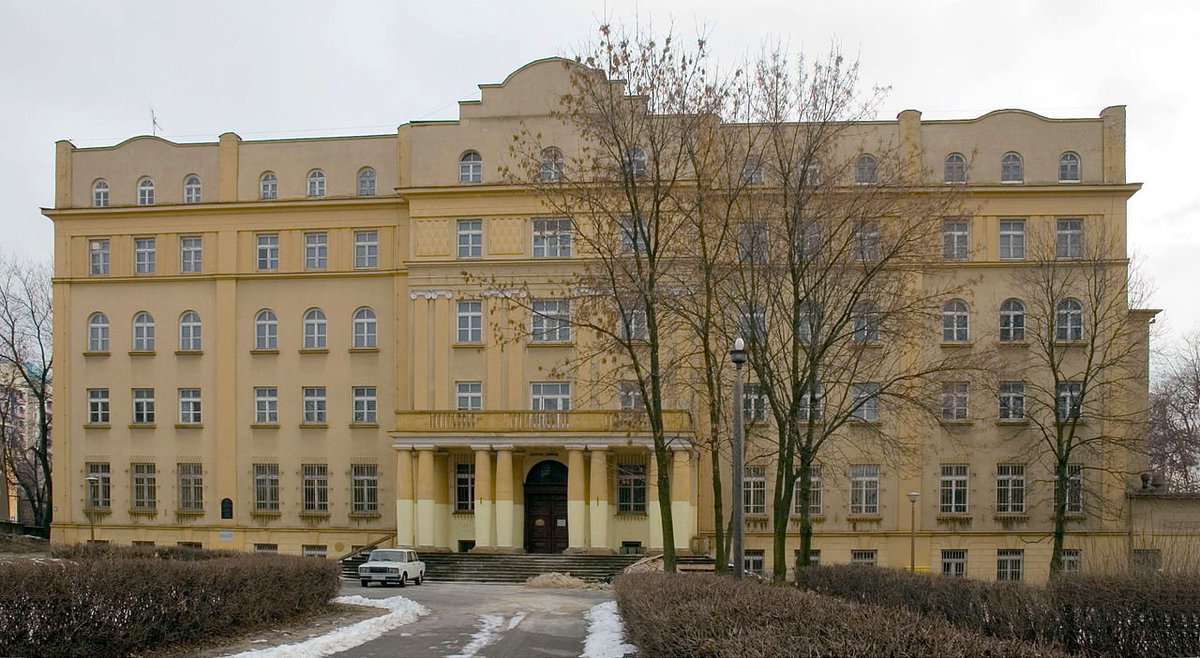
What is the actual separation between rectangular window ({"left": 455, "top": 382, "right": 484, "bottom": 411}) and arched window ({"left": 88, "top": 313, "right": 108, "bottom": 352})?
15979mm

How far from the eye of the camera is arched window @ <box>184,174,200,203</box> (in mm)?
48125

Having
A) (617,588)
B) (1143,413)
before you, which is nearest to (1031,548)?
(1143,413)

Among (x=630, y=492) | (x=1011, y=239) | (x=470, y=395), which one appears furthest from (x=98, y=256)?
(x=1011, y=239)

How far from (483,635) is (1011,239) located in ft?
100

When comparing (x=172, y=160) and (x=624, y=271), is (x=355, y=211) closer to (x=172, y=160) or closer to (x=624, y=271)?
(x=172, y=160)

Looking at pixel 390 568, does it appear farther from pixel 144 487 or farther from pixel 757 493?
pixel 144 487

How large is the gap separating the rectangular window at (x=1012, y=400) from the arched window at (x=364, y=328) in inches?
985

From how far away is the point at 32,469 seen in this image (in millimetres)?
65938

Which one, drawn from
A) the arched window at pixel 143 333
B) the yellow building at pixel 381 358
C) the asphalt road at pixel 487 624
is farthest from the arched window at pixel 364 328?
the asphalt road at pixel 487 624

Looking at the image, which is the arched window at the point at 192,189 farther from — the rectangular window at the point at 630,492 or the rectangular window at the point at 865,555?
the rectangular window at the point at 865,555

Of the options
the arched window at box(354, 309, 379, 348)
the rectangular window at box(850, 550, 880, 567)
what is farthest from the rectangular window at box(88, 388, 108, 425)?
the rectangular window at box(850, 550, 880, 567)

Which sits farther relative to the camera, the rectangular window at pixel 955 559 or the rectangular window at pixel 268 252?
the rectangular window at pixel 268 252

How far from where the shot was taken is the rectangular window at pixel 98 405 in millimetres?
48219

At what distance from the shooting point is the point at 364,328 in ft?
153
